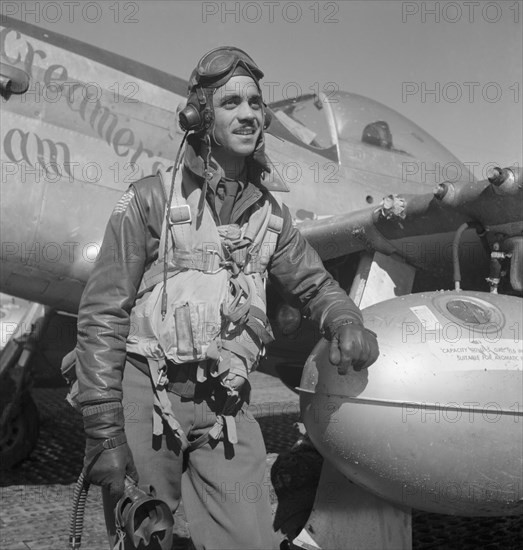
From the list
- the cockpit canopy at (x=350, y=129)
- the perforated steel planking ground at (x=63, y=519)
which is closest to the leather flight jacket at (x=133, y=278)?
the perforated steel planking ground at (x=63, y=519)

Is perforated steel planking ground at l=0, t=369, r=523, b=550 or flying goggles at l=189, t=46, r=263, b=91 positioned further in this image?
perforated steel planking ground at l=0, t=369, r=523, b=550

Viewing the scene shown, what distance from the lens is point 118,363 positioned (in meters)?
1.88

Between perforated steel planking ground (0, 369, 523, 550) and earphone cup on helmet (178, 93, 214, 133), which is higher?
earphone cup on helmet (178, 93, 214, 133)

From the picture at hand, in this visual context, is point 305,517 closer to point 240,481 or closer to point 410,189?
point 240,481

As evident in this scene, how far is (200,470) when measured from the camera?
1996 mm

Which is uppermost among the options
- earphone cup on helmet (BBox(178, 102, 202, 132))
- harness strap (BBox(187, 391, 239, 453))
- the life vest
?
earphone cup on helmet (BBox(178, 102, 202, 132))

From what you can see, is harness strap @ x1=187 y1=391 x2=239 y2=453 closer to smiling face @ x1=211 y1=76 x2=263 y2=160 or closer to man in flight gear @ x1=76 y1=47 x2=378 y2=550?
man in flight gear @ x1=76 y1=47 x2=378 y2=550

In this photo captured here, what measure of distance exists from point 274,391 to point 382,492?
274 inches

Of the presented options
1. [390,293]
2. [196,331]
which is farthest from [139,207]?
[390,293]

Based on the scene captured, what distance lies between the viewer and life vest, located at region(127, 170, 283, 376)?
1.92 metres

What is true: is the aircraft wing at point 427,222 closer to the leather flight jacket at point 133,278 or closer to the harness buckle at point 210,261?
the leather flight jacket at point 133,278

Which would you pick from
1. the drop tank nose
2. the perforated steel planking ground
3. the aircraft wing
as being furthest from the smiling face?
the perforated steel planking ground

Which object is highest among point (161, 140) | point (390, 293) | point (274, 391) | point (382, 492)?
point (161, 140)

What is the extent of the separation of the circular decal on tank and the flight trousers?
1.01 metres
